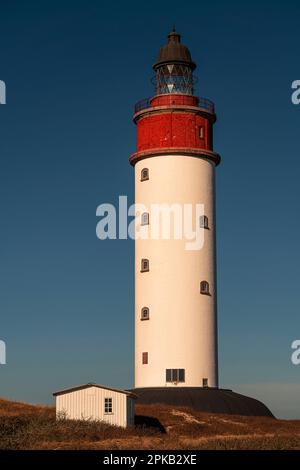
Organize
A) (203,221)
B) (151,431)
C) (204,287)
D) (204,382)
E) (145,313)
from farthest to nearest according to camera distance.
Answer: (203,221) → (204,287) → (145,313) → (204,382) → (151,431)

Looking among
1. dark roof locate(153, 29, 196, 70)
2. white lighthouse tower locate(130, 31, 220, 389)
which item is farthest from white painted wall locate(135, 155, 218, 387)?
dark roof locate(153, 29, 196, 70)

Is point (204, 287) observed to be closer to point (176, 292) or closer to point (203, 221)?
point (176, 292)

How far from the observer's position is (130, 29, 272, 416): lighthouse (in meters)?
54.2

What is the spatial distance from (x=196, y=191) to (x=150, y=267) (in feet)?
17.2

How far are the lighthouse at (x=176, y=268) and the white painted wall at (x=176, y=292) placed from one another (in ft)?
0.19

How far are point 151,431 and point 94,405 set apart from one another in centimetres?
314

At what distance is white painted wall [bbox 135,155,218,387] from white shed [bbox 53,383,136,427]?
8.06 m

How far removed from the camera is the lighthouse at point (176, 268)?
54219mm

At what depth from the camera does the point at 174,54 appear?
58.5m

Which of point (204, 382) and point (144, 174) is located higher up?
point (144, 174)

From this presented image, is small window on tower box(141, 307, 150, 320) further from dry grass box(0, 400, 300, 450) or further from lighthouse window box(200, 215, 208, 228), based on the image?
lighthouse window box(200, 215, 208, 228)

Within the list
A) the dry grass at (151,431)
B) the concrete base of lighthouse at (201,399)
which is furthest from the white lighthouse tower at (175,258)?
the dry grass at (151,431)

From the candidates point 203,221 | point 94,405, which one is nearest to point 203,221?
point 203,221
